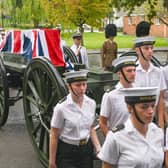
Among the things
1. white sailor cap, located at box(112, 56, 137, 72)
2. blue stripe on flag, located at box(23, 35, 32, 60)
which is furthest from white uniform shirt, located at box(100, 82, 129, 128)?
blue stripe on flag, located at box(23, 35, 32, 60)

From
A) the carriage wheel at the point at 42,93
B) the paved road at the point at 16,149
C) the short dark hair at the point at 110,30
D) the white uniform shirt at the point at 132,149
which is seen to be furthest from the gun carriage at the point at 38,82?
the short dark hair at the point at 110,30

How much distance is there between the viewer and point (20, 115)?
9.68 meters

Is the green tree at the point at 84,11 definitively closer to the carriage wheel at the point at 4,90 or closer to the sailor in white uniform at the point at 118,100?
the carriage wheel at the point at 4,90

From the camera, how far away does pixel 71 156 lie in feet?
14.2

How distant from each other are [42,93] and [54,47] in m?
1.16

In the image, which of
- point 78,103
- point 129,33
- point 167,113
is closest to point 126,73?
point 78,103

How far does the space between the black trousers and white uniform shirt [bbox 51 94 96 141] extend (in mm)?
82

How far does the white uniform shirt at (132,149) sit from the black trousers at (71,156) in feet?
4.33

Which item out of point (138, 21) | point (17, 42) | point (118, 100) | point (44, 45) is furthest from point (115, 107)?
point (138, 21)

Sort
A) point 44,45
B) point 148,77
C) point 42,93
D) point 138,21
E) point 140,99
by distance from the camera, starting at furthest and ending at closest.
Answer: point 138,21
point 44,45
point 42,93
point 148,77
point 140,99

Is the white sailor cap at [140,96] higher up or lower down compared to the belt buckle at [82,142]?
higher up

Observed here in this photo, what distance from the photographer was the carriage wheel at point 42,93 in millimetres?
5518

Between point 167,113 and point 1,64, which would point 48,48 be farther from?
point 167,113

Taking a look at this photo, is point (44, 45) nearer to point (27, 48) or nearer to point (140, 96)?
point (27, 48)
